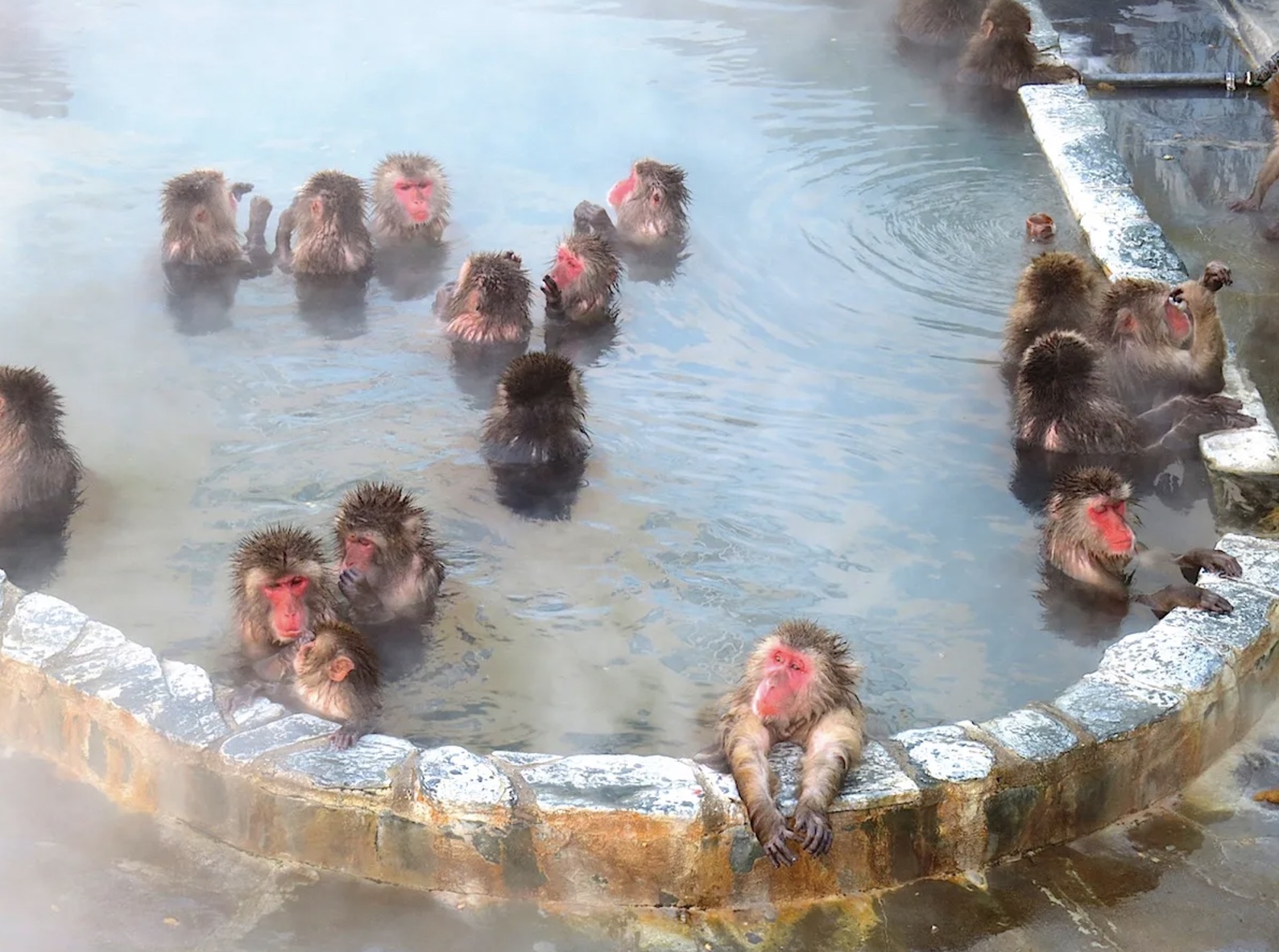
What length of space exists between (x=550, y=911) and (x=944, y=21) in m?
9.08

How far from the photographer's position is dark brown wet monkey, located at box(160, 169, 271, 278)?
27.2 ft

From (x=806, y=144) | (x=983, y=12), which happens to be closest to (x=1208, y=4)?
(x=983, y=12)

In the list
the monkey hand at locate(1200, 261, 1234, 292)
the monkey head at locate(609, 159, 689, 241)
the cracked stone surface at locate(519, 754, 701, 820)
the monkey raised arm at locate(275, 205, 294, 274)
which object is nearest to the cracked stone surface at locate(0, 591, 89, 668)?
the cracked stone surface at locate(519, 754, 701, 820)

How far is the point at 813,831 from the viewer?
14.3 ft

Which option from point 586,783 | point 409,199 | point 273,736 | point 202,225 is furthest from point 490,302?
point 586,783

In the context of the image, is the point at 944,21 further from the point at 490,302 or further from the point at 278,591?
the point at 278,591

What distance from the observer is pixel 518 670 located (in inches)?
215

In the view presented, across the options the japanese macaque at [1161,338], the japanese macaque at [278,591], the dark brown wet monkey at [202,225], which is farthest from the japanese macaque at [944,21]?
A: the japanese macaque at [278,591]

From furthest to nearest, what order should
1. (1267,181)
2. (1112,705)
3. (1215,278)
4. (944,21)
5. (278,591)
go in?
(944,21)
(1267,181)
(1215,278)
(278,591)
(1112,705)

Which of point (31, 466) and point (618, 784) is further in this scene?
point (31, 466)

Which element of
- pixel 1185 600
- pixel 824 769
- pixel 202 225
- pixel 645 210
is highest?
pixel 645 210

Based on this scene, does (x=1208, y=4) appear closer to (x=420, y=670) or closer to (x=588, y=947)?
(x=420, y=670)

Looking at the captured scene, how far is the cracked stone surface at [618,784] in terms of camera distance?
174 inches

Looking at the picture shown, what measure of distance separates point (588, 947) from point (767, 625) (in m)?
1.64
